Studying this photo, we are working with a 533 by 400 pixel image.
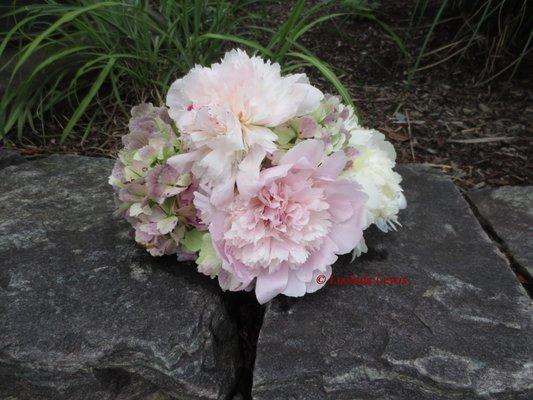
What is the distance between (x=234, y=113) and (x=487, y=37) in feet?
6.12

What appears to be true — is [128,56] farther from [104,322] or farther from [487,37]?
[487,37]

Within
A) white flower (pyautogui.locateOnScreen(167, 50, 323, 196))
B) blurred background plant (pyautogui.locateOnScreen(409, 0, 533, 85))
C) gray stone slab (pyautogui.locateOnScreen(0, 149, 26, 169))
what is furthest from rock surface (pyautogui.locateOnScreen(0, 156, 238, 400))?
blurred background plant (pyautogui.locateOnScreen(409, 0, 533, 85))

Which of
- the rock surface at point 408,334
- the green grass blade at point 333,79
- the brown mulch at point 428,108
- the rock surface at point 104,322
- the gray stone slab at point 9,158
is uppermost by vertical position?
the green grass blade at point 333,79

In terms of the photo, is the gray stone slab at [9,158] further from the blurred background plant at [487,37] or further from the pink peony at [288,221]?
the blurred background plant at [487,37]

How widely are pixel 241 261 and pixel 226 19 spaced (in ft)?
4.59

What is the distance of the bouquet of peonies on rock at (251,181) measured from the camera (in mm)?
962

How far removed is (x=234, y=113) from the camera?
38.4 inches

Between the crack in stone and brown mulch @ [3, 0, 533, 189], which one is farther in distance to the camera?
brown mulch @ [3, 0, 533, 189]

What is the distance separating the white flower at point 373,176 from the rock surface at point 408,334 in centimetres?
14

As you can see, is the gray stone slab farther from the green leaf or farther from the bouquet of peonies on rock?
the green leaf

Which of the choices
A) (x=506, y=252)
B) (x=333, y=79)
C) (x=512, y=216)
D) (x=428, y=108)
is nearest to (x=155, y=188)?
(x=333, y=79)

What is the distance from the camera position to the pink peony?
966 mm

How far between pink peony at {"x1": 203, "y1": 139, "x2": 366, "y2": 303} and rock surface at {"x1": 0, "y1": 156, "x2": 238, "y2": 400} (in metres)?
0.16

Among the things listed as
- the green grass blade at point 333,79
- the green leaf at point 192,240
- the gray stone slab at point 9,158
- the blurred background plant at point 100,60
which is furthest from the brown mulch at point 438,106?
the gray stone slab at point 9,158
